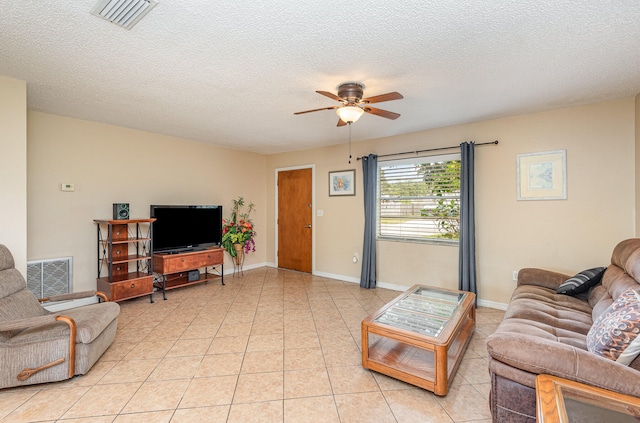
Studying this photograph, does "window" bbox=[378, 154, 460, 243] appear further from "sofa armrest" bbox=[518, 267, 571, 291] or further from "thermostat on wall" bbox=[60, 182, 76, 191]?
"thermostat on wall" bbox=[60, 182, 76, 191]

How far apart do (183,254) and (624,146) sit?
534cm

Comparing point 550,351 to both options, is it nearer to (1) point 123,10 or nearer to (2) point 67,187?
(1) point 123,10

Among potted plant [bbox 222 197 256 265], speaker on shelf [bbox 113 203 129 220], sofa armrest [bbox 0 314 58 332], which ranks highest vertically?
speaker on shelf [bbox 113 203 129 220]

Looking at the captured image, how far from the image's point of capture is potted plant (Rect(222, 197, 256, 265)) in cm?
503

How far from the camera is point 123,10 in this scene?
1.61 metres

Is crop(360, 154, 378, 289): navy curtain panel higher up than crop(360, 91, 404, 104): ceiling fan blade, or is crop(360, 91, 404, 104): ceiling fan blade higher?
crop(360, 91, 404, 104): ceiling fan blade

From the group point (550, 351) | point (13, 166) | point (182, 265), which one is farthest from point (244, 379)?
point (13, 166)

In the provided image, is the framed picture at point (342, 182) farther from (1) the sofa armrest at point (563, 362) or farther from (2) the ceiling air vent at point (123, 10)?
(2) the ceiling air vent at point (123, 10)

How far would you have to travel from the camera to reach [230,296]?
13.3ft

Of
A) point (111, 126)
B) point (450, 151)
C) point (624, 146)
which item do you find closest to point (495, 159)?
point (450, 151)

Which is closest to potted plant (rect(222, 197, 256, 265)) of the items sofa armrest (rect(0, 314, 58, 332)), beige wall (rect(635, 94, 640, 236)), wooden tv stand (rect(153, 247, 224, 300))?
wooden tv stand (rect(153, 247, 224, 300))

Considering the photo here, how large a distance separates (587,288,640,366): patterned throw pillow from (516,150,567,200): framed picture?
A: 75.7 inches

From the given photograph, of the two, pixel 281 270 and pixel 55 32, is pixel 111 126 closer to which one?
pixel 55 32

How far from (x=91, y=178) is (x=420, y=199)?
4456mm
